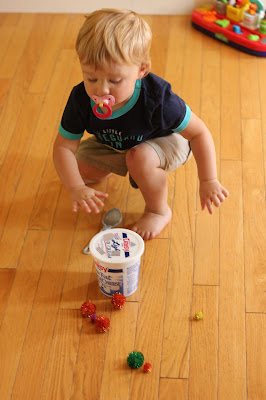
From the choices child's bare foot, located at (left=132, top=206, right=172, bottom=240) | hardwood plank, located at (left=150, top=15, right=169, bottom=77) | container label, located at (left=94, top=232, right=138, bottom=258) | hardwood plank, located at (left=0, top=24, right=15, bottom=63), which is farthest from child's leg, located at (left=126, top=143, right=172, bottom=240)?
hardwood plank, located at (left=0, top=24, right=15, bottom=63)

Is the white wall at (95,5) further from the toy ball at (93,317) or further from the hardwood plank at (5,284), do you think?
the toy ball at (93,317)

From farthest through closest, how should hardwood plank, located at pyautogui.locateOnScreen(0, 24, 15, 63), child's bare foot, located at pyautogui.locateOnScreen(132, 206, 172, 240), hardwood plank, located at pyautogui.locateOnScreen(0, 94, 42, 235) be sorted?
hardwood plank, located at pyautogui.locateOnScreen(0, 24, 15, 63) → hardwood plank, located at pyautogui.locateOnScreen(0, 94, 42, 235) → child's bare foot, located at pyautogui.locateOnScreen(132, 206, 172, 240)

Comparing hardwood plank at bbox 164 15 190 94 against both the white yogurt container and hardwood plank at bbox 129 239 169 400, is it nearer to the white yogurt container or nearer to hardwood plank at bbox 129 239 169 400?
hardwood plank at bbox 129 239 169 400

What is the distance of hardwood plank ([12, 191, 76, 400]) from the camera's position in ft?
3.78

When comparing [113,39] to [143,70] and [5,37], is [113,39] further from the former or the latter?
[5,37]

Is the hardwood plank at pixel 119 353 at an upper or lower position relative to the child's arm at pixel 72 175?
lower

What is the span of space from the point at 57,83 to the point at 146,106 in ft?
2.69

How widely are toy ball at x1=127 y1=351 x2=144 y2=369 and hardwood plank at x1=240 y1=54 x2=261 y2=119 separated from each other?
0.96 meters

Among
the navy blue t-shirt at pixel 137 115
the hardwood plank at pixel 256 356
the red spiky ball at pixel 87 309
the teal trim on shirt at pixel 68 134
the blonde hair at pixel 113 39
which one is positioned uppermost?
the blonde hair at pixel 113 39

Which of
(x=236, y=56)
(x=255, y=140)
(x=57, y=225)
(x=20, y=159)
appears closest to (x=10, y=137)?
(x=20, y=159)

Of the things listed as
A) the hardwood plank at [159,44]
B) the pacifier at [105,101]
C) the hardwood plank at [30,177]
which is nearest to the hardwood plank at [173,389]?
the hardwood plank at [30,177]

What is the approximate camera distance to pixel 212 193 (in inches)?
49.9

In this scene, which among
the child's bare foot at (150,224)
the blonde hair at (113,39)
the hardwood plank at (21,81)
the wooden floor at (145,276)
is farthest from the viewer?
the hardwood plank at (21,81)

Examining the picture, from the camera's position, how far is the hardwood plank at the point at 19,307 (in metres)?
1.17
